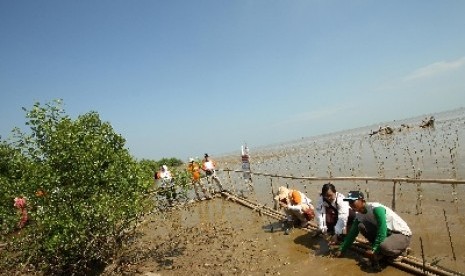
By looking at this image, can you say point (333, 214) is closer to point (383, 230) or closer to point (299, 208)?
point (299, 208)

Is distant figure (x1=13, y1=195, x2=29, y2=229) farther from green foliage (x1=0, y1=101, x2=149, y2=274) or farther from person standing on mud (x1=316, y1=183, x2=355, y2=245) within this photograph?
person standing on mud (x1=316, y1=183, x2=355, y2=245)

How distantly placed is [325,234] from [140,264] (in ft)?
14.2

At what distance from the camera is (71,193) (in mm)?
7004

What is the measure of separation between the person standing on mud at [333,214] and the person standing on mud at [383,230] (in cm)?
71

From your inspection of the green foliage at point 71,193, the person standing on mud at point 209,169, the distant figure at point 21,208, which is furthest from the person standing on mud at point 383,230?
the person standing on mud at point 209,169

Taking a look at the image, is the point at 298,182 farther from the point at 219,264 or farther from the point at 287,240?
the point at 219,264

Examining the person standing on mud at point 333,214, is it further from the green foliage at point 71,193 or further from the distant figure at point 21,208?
the distant figure at point 21,208

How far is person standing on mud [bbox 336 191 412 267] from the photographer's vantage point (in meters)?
5.41

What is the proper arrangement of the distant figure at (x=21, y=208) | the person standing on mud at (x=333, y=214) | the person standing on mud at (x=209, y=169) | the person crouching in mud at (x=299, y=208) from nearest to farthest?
the person standing on mud at (x=333, y=214), the distant figure at (x=21, y=208), the person crouching in mud at (x=299, y=208), the person standing on mud at (x=209, y=169)

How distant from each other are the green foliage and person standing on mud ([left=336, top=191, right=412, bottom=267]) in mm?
4560

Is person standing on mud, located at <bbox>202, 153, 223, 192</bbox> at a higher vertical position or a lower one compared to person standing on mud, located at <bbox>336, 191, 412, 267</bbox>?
higher

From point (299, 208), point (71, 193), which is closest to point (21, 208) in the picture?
point (71, 193)

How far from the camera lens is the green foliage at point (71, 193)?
6832 mm

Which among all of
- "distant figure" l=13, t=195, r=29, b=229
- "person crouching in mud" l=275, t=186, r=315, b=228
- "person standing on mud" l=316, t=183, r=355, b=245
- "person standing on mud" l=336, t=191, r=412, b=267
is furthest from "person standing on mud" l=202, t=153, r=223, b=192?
"person standing on mud" l=336, t=191, r=412, b=267
